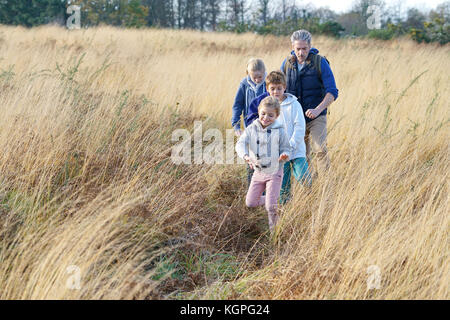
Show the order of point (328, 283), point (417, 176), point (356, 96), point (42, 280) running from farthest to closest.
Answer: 1. point (356, 96)
2. point (417, 176)
3. point (328, 283)
4. point (42, 280)

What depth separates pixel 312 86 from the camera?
156 inches

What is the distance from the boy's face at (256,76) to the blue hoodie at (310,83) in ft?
1.30

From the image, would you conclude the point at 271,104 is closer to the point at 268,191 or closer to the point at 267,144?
the point at 267,144

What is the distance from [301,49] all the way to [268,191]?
1480 mm

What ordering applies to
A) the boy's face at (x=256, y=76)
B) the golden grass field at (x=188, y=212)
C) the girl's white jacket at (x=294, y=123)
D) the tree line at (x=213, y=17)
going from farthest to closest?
the tree line at (x=213, y=17), the boy's face at (x=256, y=76), the girl's white jacket at (x=294, y=123), the golden grass field at (x=188, y=212)

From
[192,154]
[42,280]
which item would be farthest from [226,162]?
[42,280]

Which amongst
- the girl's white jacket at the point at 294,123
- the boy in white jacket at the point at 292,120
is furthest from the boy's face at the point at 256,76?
the girl's white jacket at the point at 294,123

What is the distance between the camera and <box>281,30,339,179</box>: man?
3840 mm

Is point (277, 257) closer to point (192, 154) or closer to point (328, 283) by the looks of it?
point (328, 283)

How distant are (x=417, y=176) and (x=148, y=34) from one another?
12.3m

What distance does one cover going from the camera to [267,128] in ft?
10.8

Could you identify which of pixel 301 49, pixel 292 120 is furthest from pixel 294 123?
pixel 301 49

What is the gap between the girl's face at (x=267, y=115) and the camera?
10.5 ft

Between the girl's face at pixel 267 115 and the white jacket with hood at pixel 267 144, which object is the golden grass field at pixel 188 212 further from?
the girl's face at pixel 267 115
